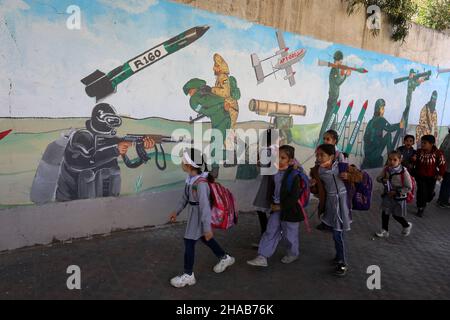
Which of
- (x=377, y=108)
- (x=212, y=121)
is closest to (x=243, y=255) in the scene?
(x=212, y=121)

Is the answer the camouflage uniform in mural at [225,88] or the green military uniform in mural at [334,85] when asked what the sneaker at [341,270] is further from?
the green military uniform in mural at [334,85]

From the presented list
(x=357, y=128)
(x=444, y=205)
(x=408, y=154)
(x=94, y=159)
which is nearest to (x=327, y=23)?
(x=357, y=128)

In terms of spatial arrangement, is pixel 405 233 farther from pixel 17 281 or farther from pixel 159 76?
pixel 17 281

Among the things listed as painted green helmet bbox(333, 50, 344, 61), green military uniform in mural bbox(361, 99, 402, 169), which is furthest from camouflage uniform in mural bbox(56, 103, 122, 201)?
green military uniform in mural bbox(361, 99, 402, 169)

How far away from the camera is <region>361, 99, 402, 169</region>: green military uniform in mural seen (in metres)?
9.27

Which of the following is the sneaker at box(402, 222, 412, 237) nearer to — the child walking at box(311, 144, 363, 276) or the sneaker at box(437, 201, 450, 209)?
the child walking at box(311, 144, 363, 276)

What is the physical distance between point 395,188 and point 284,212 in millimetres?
2246

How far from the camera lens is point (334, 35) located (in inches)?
305

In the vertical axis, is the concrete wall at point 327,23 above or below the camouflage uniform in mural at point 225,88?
above

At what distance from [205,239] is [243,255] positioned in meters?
1.02

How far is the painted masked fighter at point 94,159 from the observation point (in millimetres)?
4879

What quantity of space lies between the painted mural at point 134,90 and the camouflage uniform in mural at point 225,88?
18 mm

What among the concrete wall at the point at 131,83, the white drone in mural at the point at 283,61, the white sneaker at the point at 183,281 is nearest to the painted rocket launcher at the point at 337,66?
the concrete wall at the point at 131,83

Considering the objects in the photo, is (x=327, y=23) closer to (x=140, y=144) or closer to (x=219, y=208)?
(x=140, y=144)
